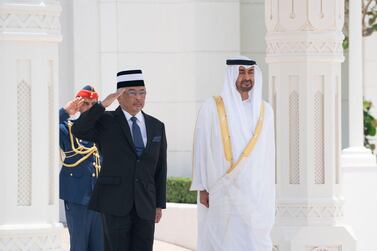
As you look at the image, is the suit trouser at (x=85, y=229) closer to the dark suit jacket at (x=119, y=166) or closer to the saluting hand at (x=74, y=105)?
the saluting hand at (x=74, y=105)

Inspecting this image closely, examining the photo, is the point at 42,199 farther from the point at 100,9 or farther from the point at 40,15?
the point at 100,9

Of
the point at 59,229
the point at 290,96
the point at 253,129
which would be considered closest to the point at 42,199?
the point at 59,229

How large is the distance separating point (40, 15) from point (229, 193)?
1867 mm

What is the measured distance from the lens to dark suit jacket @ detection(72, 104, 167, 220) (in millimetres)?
7930

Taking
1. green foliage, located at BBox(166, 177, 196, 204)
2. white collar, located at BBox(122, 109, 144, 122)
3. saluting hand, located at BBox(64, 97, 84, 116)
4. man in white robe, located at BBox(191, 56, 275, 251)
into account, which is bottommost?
green foliage, located at BBox(166, 177, 196, 204)

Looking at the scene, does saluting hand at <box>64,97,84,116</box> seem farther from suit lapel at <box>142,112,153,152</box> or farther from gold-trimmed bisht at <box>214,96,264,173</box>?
gold-trimmed bisht at <box>214,96,264,173</box>

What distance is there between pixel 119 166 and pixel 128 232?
0.45 metres

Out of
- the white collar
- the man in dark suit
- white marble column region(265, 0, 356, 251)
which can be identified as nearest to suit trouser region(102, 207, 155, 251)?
the man in dark suit

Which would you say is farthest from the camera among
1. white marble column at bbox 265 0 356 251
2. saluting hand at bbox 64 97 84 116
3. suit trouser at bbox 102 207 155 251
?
white marble column at bbox 265 0 356 251

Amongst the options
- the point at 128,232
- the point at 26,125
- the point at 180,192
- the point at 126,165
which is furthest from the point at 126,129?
the point at 180,192

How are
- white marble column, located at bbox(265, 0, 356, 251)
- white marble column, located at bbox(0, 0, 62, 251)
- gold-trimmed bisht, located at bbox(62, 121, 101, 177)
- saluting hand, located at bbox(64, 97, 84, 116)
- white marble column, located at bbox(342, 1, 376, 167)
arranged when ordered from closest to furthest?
white marble column, located at bbox(0, 0, 62, 251), saluting hand, located at bbox(64, 97, 84, 116), gold-trimmed bisht, located at bbox(62, 121, 101, 177), white marble column, located at bbox(265, 0, 356, 251), white marble column, located at bbox(342, 1, 376, 167)

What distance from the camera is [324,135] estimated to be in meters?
9.81

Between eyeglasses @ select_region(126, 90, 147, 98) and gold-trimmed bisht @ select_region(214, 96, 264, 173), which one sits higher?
eyeglasses @ select_region(126, 90, 147, 98)

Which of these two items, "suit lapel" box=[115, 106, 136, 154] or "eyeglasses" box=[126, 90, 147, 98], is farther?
"eyeglasses" box=[126, 90, 147, 98]
